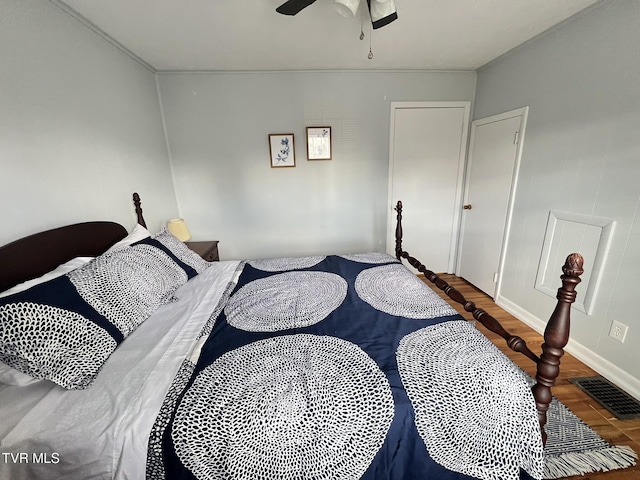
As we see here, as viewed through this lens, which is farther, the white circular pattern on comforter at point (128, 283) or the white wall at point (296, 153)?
the white wall at point (296, 153)

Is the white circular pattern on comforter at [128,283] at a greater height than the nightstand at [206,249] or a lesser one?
greater

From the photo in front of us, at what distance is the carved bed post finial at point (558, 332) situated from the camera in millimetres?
803

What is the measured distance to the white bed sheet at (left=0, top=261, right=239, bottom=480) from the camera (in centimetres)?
76

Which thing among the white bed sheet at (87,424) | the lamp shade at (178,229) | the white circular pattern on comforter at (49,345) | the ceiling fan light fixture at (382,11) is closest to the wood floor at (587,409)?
the white bed sheet at (87,424)

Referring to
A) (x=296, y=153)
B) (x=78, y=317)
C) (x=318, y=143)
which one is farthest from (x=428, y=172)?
(x=78, y=317)

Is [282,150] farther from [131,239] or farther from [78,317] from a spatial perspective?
[78,317]

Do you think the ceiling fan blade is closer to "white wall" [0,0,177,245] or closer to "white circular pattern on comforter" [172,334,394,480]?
"white wall" [0,0,177,245]

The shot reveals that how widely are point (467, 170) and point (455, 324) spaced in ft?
7.98

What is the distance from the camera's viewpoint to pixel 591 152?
5.71 feet

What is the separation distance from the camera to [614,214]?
5.33 feet

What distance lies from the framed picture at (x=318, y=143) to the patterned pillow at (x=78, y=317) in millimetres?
2034

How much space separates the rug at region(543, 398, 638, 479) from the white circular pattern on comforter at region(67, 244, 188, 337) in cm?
210

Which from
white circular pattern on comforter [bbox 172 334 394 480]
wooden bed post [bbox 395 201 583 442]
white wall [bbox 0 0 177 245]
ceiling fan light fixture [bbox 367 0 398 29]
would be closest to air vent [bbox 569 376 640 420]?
wooden bed post [bbox 395 201 583 442]

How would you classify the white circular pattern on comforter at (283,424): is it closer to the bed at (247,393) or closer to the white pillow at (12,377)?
the bed at (247,393)
